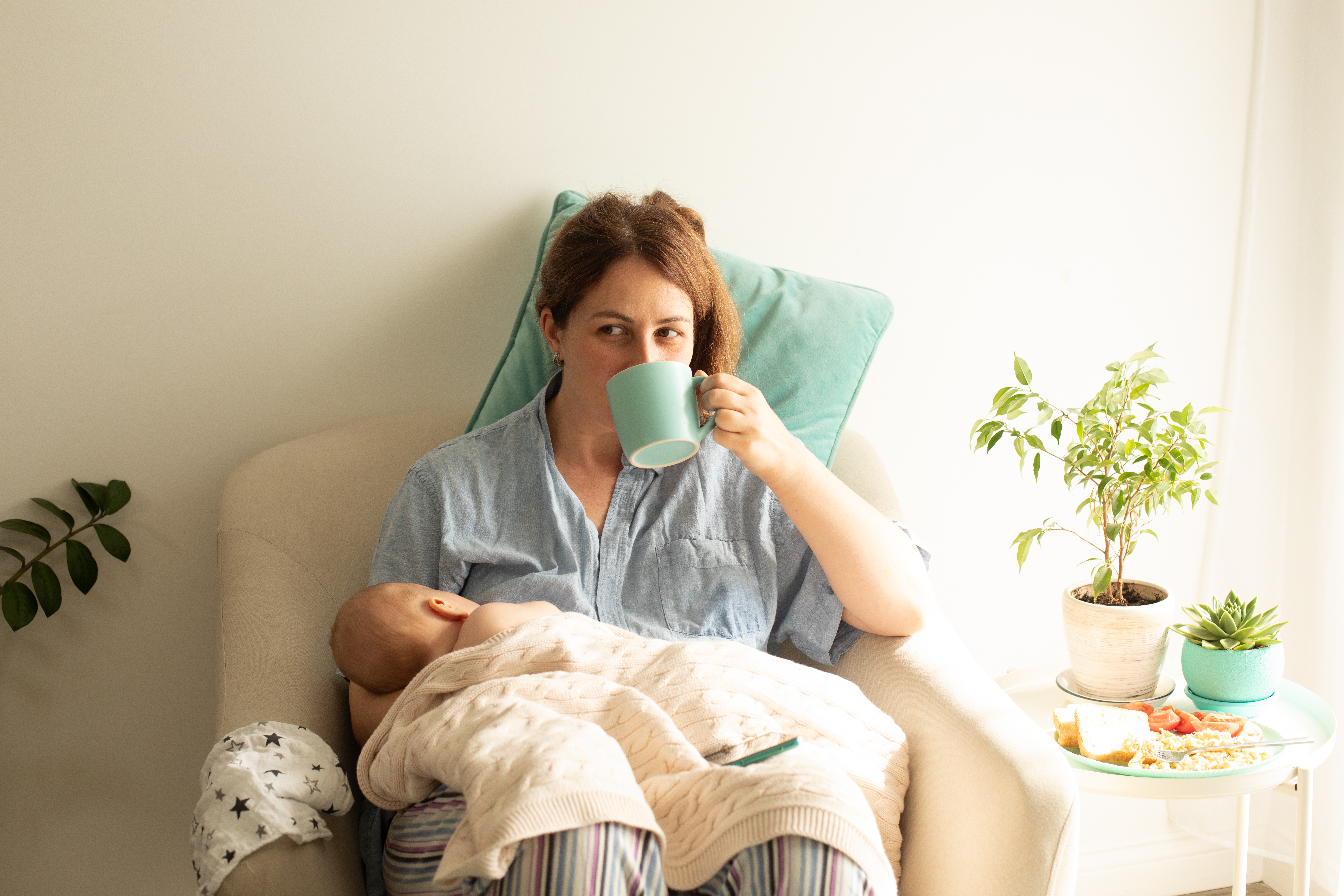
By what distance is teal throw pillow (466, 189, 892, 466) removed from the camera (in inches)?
58.1

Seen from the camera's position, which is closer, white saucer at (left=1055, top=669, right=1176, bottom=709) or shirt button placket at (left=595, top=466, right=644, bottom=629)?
shirt button placket at (left=595, top=466, right=644, bottom=629)

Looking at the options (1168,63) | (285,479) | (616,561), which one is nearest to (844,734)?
(616,561)

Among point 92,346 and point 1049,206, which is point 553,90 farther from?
point 1049,206

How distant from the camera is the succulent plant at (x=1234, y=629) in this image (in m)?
1.39

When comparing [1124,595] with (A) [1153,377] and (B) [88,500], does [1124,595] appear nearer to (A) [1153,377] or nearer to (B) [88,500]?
(A) [1153,377]

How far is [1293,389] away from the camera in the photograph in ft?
6.07

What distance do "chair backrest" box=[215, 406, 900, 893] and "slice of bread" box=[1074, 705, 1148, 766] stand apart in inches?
15.4

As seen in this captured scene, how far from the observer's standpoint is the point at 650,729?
0.94m

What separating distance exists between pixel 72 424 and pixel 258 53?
671 mm

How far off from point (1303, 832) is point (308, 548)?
4.97 feet

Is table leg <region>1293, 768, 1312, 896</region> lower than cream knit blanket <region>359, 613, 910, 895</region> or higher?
lower

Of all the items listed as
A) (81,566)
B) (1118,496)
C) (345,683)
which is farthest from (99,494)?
(1118,496)

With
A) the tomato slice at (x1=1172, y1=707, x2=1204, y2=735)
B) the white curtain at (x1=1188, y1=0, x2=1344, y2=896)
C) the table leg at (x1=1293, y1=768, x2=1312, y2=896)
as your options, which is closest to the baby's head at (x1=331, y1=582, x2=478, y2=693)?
the tomato slice at (x1=1172, y1=707, x2=1204, y2=735)

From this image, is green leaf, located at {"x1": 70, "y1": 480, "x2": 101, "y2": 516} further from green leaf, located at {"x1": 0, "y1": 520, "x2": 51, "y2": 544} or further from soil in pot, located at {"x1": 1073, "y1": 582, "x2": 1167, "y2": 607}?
soil in pot, located at {"x1": 1073, "y1": 582, "x2": 1167, "y2": 607}
